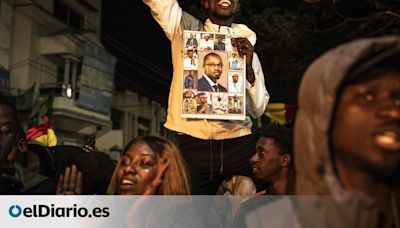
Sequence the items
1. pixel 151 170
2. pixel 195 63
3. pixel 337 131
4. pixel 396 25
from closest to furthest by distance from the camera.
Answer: pixel 337 131
pixel 151 170
pixel 195 63
pixel 396 25

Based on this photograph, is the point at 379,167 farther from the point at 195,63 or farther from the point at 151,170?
the point at 195,63

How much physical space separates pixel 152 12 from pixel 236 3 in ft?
1.33

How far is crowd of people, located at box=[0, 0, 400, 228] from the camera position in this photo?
118 centimetres

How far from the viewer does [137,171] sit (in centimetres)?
214

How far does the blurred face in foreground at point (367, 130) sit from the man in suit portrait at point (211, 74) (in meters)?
1.33

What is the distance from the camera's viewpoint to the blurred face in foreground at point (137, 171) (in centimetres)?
211

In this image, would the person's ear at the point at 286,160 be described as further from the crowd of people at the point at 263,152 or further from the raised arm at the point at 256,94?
the raised arm at the point at 256,94

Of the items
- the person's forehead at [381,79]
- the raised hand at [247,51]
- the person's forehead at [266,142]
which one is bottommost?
the person's forehead at [266,142]

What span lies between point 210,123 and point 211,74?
220mm

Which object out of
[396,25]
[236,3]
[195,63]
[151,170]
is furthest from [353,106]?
[396,25]

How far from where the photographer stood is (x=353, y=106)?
1.20 meters

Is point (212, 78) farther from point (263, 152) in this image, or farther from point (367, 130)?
point (367, 130)

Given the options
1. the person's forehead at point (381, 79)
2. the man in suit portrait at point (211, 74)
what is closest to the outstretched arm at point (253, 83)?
the man in suit portrait at point (211, 74)

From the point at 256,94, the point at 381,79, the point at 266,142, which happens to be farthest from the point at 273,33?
the point at 381,79
